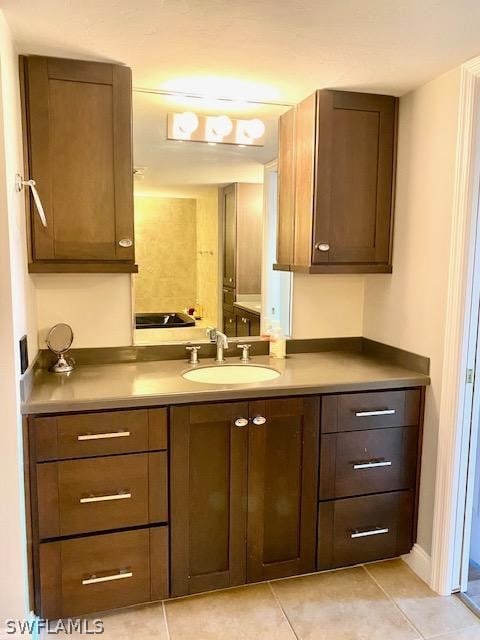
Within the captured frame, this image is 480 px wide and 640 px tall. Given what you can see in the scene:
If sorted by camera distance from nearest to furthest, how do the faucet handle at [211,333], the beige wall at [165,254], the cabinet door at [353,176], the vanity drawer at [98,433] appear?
the vanity drawer at [98,433], the cabinet door at [353,176], the beige wall at [165,254], the faucet handle at [211,333]

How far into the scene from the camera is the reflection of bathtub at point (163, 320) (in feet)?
7.68

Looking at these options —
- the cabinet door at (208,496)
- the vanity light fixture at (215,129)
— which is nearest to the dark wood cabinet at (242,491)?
the cabinet door at (208,496)

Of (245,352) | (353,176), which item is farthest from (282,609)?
(353,176)

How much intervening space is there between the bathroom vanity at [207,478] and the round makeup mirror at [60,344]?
7 cm

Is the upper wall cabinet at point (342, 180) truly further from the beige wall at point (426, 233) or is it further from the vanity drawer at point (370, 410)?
the vanity drawer at point (370, 410)

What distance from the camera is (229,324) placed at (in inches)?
97.4

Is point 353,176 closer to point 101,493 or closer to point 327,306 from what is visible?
point 327,306

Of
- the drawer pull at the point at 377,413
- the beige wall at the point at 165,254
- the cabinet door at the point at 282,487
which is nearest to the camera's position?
the cabinet door at the point at 282,487

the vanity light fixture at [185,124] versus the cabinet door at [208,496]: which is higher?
the vanity light fixture at [185,124]

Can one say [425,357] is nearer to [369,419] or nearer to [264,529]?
[369,419]

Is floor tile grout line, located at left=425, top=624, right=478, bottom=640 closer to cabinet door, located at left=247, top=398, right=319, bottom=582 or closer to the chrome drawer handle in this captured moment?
cabinet door, located at left=247, top=398, right=319, bottom=582

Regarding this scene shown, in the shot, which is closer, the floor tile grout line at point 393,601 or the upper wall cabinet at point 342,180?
the floor tile grout line at point 393,601

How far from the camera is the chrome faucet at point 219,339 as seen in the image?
234cm
